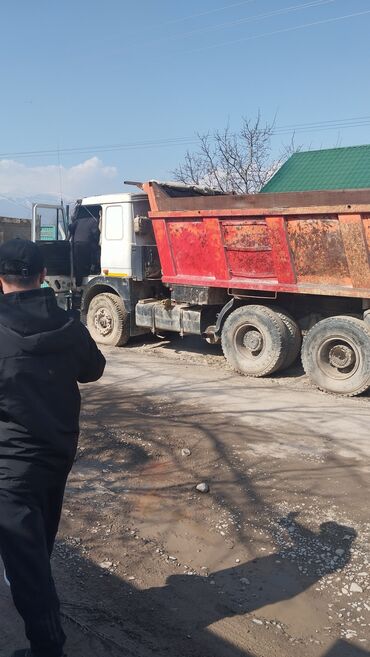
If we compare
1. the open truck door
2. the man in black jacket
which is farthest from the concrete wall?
the man in black jacket

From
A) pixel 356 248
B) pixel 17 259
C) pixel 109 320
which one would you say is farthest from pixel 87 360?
pixel 109 320

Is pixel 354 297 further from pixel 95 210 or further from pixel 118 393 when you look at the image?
pixel 95 210

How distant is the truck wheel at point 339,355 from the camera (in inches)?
282

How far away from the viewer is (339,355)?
24.5ft

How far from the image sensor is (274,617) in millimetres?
2893

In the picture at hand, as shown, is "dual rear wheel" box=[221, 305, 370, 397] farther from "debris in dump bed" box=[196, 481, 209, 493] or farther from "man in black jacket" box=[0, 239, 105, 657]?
"man in black jacket" box=[0, 239, 105, 657]

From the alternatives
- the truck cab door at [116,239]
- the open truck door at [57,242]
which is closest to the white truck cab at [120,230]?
the truck cab door at [116,239]

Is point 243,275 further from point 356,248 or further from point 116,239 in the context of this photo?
point 116,239

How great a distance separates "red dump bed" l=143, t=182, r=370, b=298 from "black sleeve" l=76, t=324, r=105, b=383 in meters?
5.15

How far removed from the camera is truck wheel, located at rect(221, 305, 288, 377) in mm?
7992

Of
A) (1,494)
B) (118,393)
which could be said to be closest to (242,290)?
(118,393)

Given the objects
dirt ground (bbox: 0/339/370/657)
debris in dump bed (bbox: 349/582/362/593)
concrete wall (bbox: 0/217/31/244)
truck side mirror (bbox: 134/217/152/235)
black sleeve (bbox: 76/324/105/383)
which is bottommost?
debris in dump bed (bbox: 349/582/362/593)

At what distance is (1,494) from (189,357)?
7.42m

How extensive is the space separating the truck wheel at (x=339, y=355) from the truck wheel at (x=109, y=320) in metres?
3.64
